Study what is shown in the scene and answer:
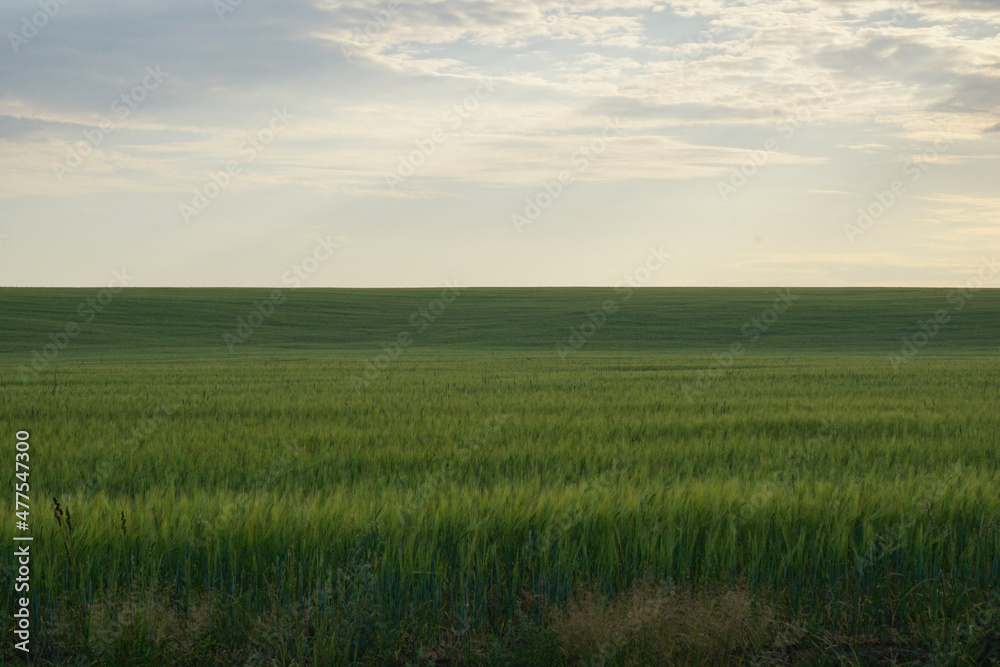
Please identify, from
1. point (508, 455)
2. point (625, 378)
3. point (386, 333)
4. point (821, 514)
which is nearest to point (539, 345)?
point (386, 333)

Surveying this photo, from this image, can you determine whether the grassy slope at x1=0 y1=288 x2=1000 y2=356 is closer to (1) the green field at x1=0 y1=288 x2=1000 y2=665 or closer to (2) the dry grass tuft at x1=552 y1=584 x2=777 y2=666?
(1) the green field at x1=0 y1=288 x2=1000 y2=665

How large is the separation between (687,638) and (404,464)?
4300 millimetres

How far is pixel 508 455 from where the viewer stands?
7.95 m

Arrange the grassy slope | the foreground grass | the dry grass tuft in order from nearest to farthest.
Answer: the dry grass tuft
the foreground grass
the grassy slope

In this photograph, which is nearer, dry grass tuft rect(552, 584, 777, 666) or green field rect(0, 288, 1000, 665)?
dry grass tuft rect(552, 584, 777, 666)

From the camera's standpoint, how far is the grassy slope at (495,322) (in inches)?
1815

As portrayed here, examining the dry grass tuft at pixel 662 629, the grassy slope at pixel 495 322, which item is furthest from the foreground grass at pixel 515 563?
the grassy slope at pixel 495 322

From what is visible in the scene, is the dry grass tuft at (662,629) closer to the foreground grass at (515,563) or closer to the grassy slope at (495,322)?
the foreground grass at (515,563)

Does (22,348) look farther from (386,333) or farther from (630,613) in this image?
(630,613)

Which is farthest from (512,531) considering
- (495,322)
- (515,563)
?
(495,322)

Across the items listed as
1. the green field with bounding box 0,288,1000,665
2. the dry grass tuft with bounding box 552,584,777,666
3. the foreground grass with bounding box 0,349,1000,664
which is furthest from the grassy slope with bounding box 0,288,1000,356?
the dry grass tuft with bounding box 552,584,777,666

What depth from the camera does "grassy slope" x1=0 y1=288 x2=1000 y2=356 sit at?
46094 millimetres

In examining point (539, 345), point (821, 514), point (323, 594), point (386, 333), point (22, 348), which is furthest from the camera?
point (386, 333)

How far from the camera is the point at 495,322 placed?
5881cm
